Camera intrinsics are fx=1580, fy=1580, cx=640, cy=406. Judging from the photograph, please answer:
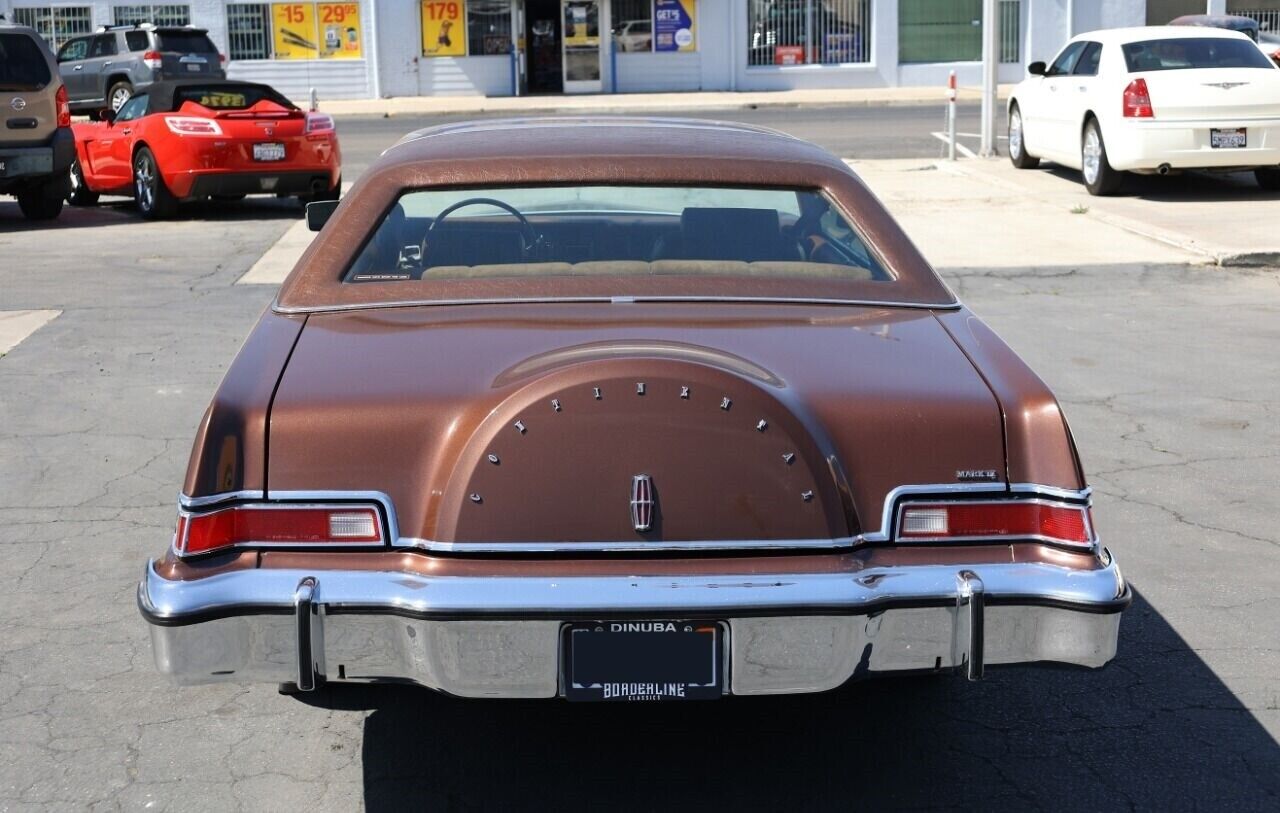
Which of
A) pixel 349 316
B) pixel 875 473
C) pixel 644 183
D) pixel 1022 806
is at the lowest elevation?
pixel 1022 806

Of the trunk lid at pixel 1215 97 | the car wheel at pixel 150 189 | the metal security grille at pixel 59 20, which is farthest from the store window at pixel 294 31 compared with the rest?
the trunk lid at pixel 1215 97

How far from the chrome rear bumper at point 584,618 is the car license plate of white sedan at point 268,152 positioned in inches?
476

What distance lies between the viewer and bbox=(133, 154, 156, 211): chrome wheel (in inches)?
589

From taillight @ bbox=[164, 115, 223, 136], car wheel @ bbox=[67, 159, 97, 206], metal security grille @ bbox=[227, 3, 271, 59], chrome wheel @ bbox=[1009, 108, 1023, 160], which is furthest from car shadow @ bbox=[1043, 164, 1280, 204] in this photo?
metal security grille @ bbox=[227, 3, 271, 59]

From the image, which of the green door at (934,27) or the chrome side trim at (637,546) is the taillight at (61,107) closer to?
the chrome side trim at (637,546)

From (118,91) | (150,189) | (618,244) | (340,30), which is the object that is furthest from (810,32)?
(618,244)

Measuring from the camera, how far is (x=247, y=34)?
36.8 meters

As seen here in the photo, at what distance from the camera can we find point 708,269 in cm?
427

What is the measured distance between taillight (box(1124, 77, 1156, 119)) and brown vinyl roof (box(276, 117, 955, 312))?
33.0 feet

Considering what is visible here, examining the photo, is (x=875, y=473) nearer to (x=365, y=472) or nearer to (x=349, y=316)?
(x=365, y=472)

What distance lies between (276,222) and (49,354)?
6.00m

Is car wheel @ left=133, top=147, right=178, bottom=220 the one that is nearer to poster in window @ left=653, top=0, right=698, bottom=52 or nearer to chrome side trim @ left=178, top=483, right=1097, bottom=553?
chrome side trim @ left=178, top=483, right=1097, bottom=553

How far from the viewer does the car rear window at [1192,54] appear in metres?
14.7

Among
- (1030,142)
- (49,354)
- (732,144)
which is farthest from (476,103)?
(732,144)
